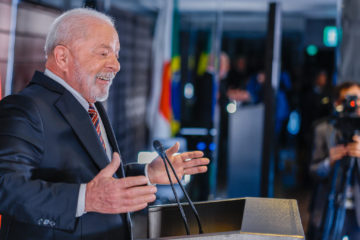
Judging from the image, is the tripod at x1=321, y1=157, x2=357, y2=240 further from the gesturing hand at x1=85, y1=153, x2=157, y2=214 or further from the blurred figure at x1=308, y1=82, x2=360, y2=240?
the gesturing hand at x1=85, y1=153, x2=157, y2=214

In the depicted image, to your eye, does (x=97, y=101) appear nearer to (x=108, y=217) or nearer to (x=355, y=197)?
(x=108, y=217)

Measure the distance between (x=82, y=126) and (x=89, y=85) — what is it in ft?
0.59

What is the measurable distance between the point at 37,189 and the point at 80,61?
49cm

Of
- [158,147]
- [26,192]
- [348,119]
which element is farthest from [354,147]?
[26,192]

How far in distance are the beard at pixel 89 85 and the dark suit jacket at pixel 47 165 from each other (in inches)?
3.2

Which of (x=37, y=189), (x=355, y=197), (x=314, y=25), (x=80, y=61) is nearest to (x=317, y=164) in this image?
(x=355, y=197)

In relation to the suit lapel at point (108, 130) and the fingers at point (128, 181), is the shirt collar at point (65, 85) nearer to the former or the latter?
the suit lapel at point (108, 130)

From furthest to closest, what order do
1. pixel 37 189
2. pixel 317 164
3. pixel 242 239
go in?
pixel 317 164, pixel 37 189, pixel 242 239

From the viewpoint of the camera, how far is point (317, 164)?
9.22 ft

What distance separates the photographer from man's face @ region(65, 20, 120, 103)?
1479 millimetres

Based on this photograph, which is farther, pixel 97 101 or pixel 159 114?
pixel 159 114

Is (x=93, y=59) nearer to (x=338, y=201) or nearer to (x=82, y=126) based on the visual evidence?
(x=82, y=126)

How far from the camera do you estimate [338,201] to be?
2.52 meters

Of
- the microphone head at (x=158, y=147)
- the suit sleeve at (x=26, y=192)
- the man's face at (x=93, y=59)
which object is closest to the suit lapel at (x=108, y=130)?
the man's face at (x=93, y=59)
